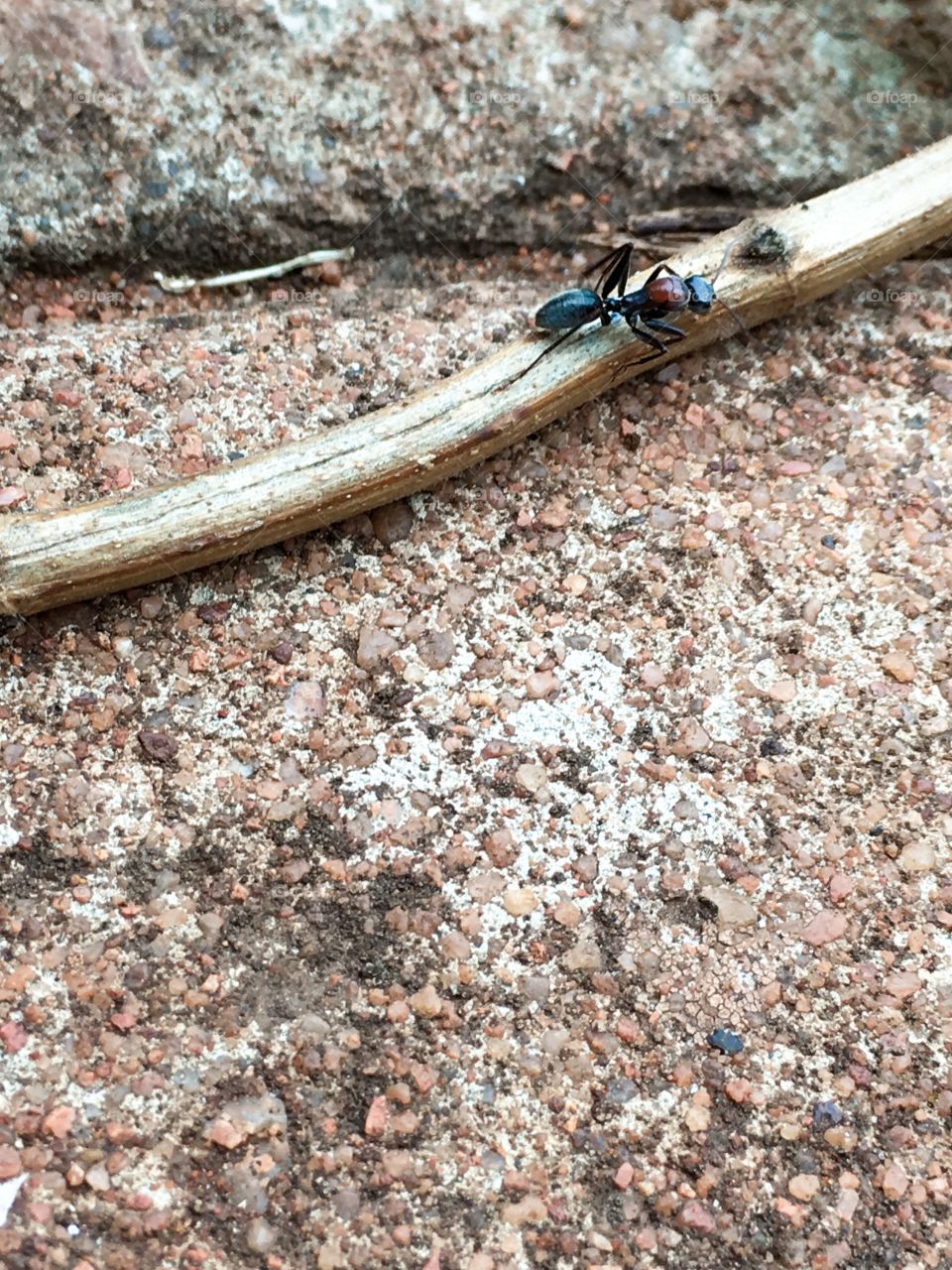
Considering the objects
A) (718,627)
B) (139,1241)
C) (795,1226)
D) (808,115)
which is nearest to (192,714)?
(139,1241)

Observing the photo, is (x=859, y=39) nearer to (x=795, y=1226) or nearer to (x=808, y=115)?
(x=808, y=115)

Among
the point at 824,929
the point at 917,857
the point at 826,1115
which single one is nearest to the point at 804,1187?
the point at 826,1115

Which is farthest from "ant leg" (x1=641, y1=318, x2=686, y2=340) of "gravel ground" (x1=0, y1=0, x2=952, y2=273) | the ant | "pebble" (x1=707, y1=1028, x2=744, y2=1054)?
"pebble" (x1=707, y1=1028, x2=744, y2=1054)

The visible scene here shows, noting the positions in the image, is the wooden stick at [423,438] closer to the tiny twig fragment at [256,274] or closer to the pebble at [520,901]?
the tiny twig fragment at [256,274]

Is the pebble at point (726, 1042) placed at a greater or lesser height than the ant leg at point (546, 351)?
lesser

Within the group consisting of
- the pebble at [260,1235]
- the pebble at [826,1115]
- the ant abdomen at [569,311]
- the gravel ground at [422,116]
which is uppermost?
the gravel ground at [422,116]

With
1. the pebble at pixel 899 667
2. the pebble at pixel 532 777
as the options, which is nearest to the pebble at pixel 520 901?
the pebble at pixel 532 777
